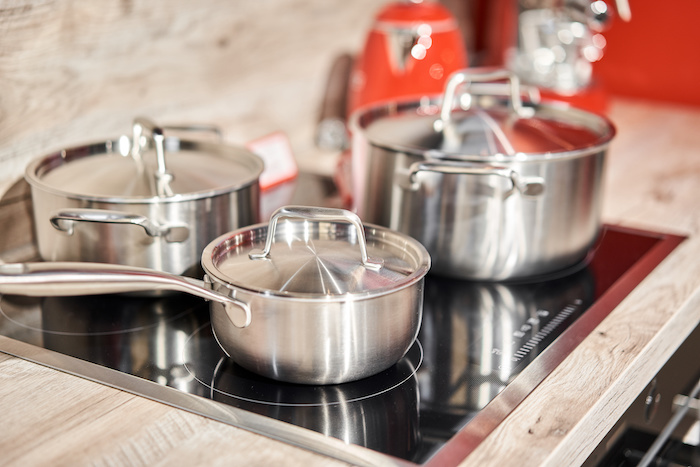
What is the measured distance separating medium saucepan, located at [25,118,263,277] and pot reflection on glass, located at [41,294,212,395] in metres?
0.06

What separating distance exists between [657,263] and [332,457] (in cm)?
60

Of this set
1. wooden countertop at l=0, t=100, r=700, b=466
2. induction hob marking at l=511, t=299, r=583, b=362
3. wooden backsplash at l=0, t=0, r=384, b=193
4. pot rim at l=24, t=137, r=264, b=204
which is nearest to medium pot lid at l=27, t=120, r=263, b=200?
pot rim at l=24, t=137, r=264, b=204

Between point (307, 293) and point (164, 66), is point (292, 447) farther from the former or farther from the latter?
point (164, 66)

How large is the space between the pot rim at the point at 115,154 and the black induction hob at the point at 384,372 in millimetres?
139

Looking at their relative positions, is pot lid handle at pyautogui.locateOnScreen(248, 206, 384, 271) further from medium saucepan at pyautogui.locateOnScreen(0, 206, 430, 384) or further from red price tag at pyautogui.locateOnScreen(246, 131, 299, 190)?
red price tag at pyautogui.locateOnScreen(246, 131, 299, 190)

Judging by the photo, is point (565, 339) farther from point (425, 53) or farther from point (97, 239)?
point (425, 53)

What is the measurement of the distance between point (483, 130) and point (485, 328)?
0.26m

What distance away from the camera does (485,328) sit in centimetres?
85

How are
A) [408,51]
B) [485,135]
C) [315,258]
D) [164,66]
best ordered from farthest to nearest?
1. [408,51]
2. [164,66]
3. [485,135]
4. [315,258]

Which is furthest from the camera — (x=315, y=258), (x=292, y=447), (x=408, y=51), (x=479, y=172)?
(x=408, y=51)

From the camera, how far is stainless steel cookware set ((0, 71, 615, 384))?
26.0 inches

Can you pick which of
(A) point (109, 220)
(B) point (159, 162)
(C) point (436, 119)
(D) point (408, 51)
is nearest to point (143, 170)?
(B) point (159, 162)

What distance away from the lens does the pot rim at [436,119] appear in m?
0.87

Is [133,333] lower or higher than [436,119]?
lower
